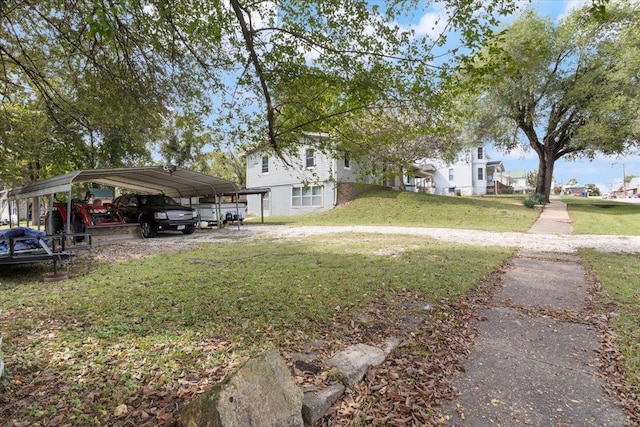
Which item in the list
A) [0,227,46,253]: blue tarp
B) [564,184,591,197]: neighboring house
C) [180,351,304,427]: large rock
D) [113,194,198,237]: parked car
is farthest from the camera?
[564,184,591,197]: neighboring house

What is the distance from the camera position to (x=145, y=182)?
15195mm

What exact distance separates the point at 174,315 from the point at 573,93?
25239 mm

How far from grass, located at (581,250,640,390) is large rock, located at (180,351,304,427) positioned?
282cm

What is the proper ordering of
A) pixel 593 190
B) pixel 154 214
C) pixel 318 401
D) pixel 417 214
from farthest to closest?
pixel 593 190
pixel 417 214
pixel 154 214
pixel 318 401

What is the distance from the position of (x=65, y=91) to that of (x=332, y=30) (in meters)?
6.99

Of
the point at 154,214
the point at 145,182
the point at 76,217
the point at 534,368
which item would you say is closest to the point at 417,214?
the point at 154,214

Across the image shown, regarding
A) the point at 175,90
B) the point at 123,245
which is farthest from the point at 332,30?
the point at 123,245

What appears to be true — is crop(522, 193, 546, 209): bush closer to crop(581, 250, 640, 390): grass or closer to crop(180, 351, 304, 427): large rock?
crop(581, 250, 640, 390): grass

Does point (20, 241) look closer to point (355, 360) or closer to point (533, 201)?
point (355, 360)

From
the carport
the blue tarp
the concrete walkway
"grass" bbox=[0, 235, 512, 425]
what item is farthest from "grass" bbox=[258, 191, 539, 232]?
the blue tarp

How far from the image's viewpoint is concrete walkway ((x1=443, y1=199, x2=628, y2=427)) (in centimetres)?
241

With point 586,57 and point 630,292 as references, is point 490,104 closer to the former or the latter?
point 586,57

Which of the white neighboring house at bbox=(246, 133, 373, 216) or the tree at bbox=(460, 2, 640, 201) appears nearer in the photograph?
the tree at bbox=(460, 2, 640, 201)

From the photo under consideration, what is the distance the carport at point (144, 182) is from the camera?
9.50m
